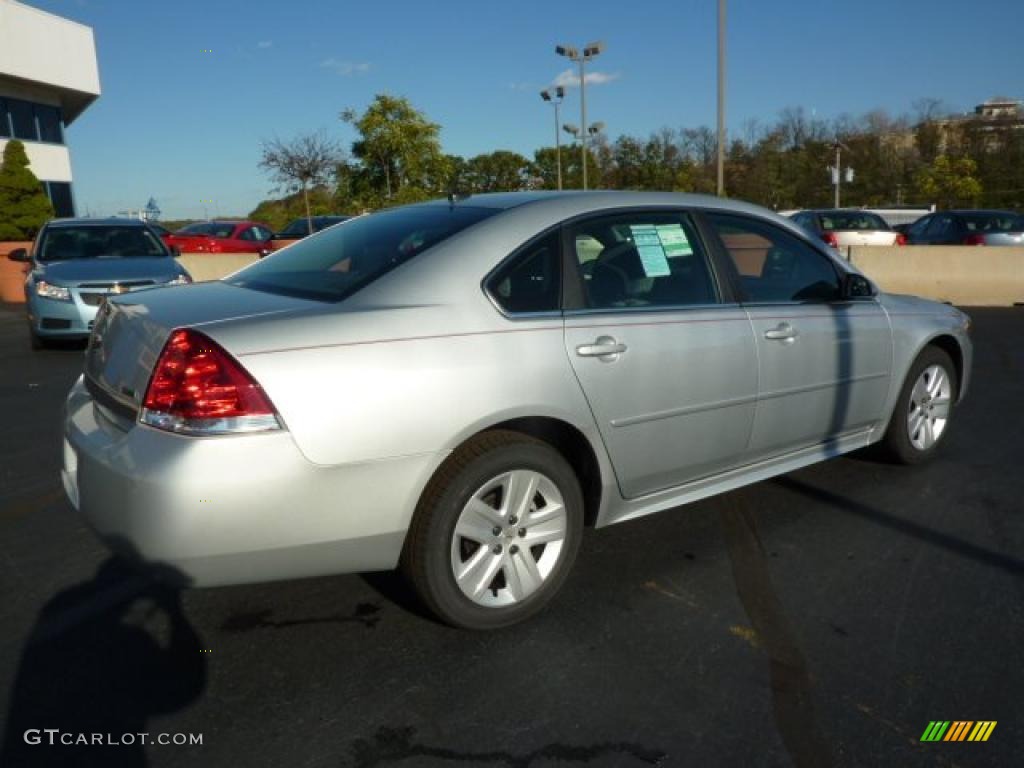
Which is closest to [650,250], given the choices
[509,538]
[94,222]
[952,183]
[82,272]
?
[509,538]

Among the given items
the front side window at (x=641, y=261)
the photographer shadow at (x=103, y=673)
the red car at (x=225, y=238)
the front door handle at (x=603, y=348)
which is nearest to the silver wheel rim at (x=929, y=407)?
the front side window at (x=641, y=261)

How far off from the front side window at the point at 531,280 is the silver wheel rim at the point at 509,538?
0.61m

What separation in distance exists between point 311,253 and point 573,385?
1370 mm

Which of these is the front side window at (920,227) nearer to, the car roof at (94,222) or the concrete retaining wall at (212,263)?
the concrete retaining wall at (212,263)

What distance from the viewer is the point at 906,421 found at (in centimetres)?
468

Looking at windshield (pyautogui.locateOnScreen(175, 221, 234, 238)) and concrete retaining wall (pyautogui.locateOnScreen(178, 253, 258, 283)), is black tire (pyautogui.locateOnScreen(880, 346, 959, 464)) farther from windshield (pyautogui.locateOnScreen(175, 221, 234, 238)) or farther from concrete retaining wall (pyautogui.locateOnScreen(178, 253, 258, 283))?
windshield (pyautogui.locateOnScreen(175, 221, 234, 238))

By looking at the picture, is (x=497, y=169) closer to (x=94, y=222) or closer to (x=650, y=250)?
(x=94, y=222)

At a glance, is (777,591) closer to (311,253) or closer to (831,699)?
(831,699)

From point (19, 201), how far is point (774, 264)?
25551 millimetres

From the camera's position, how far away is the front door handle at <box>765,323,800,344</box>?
148 inches

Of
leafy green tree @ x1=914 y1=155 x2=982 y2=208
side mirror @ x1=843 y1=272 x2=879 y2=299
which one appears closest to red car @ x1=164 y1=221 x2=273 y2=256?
side mirror @ x1=843 y1=272 x2=879 y2=299

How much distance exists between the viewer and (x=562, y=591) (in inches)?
131

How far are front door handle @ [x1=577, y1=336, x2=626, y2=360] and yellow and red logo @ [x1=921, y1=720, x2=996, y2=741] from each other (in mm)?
1558

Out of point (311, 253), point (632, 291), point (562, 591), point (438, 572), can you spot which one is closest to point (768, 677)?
point (562, 591)
